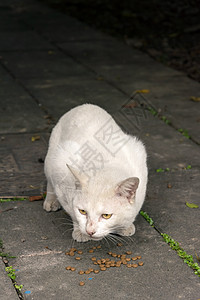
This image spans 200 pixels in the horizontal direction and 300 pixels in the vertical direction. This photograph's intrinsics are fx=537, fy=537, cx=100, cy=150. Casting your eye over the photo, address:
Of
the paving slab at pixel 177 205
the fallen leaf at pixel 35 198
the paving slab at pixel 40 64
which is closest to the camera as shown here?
the paving slab at pixel 177 205

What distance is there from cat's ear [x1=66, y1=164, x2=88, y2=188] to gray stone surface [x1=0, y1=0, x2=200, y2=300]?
22.8 inches

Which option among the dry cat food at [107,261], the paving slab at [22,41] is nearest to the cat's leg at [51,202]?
the dry cat food at [107,261]

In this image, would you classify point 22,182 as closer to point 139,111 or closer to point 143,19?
point 139,111

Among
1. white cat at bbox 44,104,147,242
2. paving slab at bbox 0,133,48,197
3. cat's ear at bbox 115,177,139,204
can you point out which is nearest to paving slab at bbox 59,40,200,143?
paving slab at bbox 0,133,48,197

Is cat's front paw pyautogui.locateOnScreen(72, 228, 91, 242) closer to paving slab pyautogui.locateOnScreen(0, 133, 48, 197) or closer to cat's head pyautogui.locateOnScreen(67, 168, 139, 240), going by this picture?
cat's head pyautogui.locateOnScreen(67, 168, 139, 240)

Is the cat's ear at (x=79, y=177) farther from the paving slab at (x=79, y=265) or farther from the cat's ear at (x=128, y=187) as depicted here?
the paving slab at (x=79, y=265)

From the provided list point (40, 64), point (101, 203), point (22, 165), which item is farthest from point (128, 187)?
point (40, 64)

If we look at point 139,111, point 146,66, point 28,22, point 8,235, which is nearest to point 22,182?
point 8,235

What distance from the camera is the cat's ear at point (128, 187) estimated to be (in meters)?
3.89

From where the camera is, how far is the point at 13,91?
26.5ft

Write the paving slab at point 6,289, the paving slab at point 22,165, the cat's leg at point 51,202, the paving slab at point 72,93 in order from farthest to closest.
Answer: the paving slab at point 72,93 < the paving slab at point 22,165 < the cat's leg at point 51,202 < the paving slab at point 6,289

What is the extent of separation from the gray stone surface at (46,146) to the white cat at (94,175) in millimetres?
285

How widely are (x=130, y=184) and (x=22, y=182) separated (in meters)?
1.69

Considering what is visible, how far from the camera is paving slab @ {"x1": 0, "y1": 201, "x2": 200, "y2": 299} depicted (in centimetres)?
368
